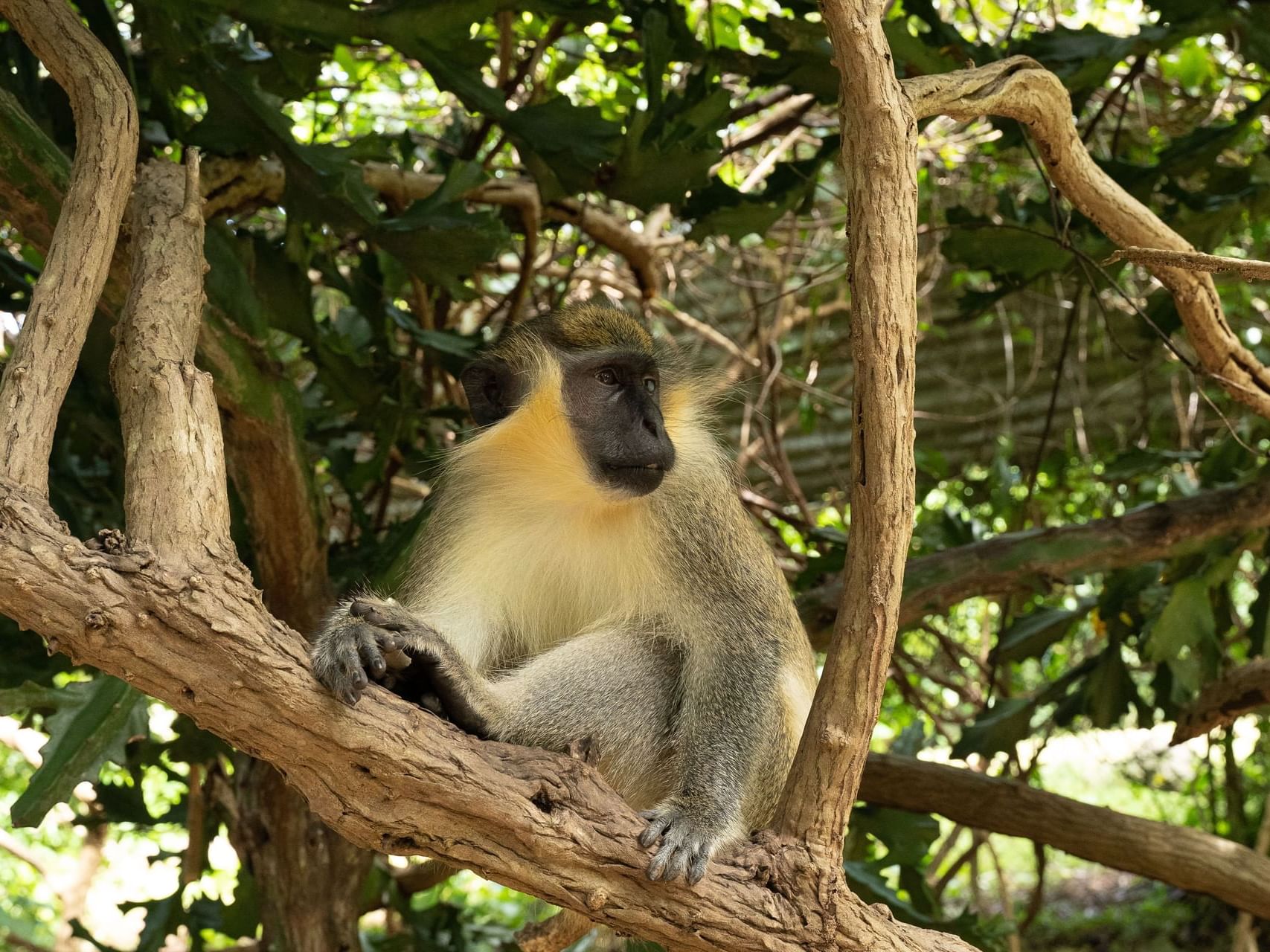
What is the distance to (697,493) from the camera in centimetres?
330

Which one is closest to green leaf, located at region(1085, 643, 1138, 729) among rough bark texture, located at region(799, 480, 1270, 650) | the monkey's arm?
rough bark texture, located at region(799, 480, 1270, 650)

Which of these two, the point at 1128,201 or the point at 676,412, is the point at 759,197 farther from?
the point at 1128,201

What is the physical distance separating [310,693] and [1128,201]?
2232 mm

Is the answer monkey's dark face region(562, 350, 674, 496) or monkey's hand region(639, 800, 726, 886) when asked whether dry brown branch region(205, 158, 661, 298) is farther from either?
monkey's hand region(639, 800, 726, 886)

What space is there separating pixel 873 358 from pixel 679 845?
96cm

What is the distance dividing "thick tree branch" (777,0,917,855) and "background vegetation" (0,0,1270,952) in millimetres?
1362

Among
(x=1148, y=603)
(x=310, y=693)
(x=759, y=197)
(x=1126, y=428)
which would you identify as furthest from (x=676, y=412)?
(x=1126, y=428)

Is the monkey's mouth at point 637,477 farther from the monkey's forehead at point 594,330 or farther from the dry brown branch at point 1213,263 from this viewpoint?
the dry brown branch at point 1213,263

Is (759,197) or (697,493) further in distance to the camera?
(759,197)

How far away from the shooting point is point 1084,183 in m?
2.96

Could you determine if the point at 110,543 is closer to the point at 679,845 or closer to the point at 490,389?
the point at 679,845

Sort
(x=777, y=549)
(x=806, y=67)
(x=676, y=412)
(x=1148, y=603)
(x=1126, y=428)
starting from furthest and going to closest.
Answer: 1. (x=1126, y=428)
2. (x=777, y=549)
3. (x=1148, y=603)
4. (x=806, y=67)
5. (x=676, y=412)

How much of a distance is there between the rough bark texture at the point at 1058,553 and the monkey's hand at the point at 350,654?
2020 millimetres

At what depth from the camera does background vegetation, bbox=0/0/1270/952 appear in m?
3.35
